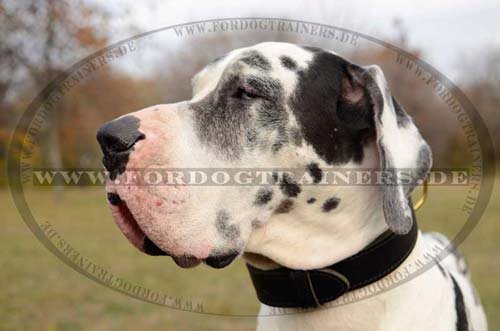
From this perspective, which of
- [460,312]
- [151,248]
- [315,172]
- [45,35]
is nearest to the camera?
[151,248]

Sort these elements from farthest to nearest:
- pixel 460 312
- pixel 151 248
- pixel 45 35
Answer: pixel 45 35 < pixel 460 312 < pixel 151 248

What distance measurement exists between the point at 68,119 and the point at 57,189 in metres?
5.21

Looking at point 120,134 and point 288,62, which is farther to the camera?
point 288,62

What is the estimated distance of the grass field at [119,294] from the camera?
21.2 feet

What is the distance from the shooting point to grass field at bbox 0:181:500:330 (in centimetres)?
645

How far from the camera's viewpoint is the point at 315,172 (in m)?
2.57

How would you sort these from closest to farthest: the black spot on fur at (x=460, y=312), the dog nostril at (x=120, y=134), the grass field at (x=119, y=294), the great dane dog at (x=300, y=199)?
1. the dog nostril at (x=120, y=134)
2. the great dane dog at (x=300, y=199)
3. the black spot on fur at (x=460, y=312)
4. the grass field at (x=119, y=294)

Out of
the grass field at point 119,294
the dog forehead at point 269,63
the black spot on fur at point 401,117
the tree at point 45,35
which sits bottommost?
the grass field at point 119,294

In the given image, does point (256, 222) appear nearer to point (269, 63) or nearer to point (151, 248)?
point (151, 248)

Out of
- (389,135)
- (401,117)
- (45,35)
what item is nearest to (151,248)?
(389,135)

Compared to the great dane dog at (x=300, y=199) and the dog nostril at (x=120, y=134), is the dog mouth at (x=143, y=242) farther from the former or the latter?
the dog nostril at (x=120, y=134)

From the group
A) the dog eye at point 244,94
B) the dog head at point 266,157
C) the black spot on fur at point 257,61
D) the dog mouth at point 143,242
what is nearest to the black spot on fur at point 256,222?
the dog head at point 266,157

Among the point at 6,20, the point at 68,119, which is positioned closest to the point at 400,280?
the point at 6,20

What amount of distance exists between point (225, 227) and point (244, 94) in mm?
586
